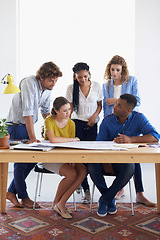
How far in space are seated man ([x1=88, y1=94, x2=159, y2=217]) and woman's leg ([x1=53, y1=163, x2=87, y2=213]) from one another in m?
0.09

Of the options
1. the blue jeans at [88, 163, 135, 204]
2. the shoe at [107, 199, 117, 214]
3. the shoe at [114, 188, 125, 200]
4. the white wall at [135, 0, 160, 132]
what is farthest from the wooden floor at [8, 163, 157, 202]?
the white wall at [135, 0, 160, 132]

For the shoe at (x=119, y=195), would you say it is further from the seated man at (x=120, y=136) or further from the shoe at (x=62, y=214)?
the shoe at (x=62, y=214)

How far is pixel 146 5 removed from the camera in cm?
454

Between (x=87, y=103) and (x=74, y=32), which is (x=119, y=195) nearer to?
A: (x=87, y=103)

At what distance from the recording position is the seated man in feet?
8.09

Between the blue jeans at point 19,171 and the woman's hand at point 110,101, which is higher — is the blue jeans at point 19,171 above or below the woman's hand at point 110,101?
below

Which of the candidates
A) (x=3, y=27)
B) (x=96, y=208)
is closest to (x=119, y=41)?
(x=3, y=27)

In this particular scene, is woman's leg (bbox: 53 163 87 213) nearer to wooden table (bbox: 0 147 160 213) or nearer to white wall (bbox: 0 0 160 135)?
wooden table (bbox: 0 147 160 213)

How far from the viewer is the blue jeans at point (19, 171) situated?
108 inches

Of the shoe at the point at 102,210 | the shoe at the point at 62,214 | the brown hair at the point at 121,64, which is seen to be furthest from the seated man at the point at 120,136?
the brown hair at the point at 121,64

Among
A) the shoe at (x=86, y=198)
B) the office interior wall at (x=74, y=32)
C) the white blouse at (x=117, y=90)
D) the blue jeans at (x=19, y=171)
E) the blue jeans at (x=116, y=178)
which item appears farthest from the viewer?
the office interior wall at (x=74, y=32)

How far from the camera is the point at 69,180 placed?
2.52m

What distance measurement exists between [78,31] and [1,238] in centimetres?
333

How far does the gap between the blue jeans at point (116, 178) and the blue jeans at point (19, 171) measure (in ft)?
1.99
